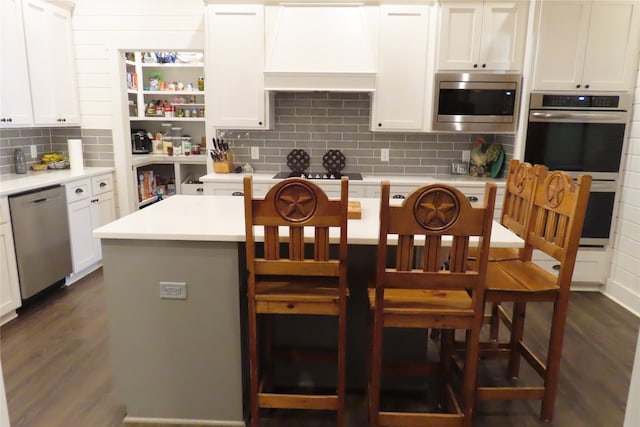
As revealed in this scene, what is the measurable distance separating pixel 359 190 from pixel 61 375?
2561mm

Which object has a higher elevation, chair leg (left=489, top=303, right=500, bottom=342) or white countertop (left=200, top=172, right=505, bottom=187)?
white countertop (left=200, top=172, right=505, bottom=187)

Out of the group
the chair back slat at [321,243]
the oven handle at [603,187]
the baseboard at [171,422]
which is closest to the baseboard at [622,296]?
the oven handle at [603,187]

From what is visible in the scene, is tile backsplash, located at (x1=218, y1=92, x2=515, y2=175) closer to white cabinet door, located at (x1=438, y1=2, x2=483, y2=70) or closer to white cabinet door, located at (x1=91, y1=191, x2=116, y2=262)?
white cabinet door, located at (x1=438, y1=2, x2=483, y2=70)

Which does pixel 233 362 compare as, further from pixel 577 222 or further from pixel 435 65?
pixel 435 65

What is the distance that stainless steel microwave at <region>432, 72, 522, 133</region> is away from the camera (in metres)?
3.84

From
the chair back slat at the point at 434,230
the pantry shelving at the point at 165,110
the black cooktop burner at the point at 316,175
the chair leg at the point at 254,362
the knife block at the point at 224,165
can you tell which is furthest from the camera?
the pantry shelving at the point at 165,110

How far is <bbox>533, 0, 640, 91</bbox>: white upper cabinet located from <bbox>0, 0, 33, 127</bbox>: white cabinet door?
4.11 meters

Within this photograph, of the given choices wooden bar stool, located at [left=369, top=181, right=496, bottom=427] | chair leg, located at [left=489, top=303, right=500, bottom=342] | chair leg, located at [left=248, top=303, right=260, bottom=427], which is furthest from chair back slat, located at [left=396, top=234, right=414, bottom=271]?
chair leg, located at [left=489, top=303, right=500, bottom=342]

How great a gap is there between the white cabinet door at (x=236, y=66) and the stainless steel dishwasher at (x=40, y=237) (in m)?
1.49

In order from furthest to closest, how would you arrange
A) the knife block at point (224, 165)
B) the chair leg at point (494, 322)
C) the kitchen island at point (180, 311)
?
the knife block at point (224, 165) → the chair leg at point (494, 322) → the kitchen island at point (180, 311)

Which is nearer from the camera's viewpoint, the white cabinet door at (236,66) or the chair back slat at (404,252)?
the chair back slat at (404,252)

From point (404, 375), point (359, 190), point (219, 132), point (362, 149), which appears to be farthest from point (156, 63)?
point (404, 375)

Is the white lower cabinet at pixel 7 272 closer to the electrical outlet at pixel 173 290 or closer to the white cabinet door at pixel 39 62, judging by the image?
the white cabinet door at pixel 39 62

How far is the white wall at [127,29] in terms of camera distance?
4.20 m
